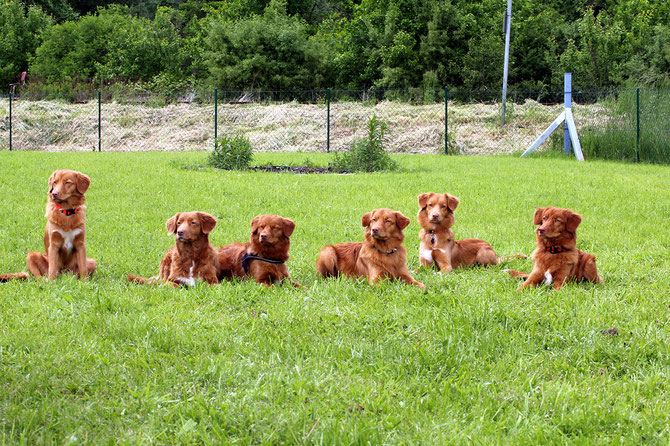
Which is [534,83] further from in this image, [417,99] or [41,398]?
[41,398]

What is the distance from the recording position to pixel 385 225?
20.6ft

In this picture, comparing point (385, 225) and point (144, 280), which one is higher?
point (385, 225)

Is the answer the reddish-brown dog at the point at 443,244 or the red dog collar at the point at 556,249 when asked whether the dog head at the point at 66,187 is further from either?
the red dog collar at the point at 556,249

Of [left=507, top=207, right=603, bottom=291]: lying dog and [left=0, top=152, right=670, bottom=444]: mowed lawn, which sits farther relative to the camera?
[left=507, top=207, right=603, bottom=291]: lying dog

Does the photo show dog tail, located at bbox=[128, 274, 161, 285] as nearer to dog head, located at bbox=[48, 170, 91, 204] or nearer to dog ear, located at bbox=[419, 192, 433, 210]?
dog head, located at bbox=[48, 170, 91, 204]

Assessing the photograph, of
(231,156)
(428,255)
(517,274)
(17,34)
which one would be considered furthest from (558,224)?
(17,34)

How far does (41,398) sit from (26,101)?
3315 cm

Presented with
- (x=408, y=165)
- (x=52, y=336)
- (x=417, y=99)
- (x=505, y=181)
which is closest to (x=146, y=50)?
(x=417, y=99)

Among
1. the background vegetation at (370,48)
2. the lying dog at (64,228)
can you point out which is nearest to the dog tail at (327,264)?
the lying dog at (64,228)

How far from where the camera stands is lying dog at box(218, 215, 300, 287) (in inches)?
241

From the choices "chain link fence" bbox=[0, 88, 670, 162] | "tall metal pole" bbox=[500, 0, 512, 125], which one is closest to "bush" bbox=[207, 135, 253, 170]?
"chain link fence" bbox=[0, 88, 670, 162]

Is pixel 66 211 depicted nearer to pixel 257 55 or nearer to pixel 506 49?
pixel 506 49

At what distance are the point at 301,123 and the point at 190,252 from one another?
22766 millimetres

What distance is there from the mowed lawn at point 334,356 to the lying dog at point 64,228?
221 millimetres
